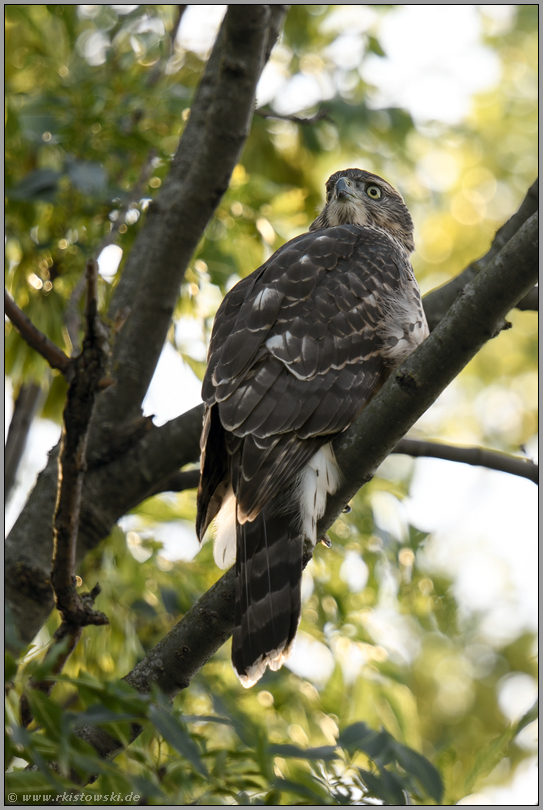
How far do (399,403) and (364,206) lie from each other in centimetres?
266

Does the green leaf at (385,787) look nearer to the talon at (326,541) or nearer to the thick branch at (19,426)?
the talon at (326,541)

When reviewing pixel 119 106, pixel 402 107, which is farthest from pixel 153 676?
pixel 402 107

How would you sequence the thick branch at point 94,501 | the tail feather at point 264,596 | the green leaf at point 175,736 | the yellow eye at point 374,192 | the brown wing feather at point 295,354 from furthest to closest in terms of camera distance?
the yellow eye at point 374,192 → the thick branch at point 94,501 → the brown wing feather at point 295,354 → the tail feather at point 264,596 → the green leaf at point 175,736

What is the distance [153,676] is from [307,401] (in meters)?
1.13

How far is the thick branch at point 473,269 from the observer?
3525 mm

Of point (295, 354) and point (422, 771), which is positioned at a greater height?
point (295, 354)

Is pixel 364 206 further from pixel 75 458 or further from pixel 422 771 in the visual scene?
pixel 422 771

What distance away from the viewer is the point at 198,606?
265 centimetres

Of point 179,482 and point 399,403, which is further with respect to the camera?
point 179,482

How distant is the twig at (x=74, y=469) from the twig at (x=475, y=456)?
1624 mm

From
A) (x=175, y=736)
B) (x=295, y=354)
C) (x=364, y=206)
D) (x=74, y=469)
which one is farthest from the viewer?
(x=364, y=206)

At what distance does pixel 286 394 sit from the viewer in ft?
9.89

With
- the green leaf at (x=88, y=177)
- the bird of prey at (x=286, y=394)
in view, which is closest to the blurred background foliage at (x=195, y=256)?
the green leaf at (x=88, y=177)

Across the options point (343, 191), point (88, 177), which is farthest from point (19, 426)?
point (343, 191)
